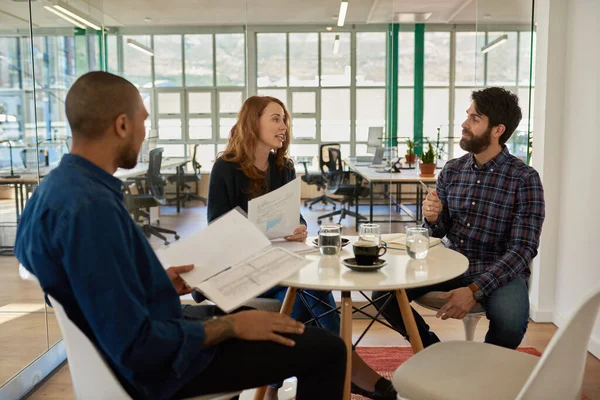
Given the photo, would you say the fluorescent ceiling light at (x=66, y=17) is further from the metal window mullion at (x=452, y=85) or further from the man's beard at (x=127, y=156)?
the metal window mullion at (x=452, y=85)

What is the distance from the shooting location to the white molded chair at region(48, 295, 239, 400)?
1.32 meters

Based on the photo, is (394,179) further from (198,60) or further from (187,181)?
(198,60)

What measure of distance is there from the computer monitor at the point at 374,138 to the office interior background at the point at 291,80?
4cm

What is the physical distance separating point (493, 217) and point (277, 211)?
94cm

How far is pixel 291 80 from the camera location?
4094 millimetres

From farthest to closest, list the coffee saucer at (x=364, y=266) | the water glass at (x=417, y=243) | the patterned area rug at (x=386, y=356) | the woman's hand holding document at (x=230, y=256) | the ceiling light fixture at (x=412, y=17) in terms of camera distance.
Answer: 1. the ceiling light fixture at (x=412, y=17)
2. the patterned area rug at (x=386, y=356)
3. the water glass at (x=417, y=243)
4. the coffee saucer at (x=364, y=266)
5. the woman's hand holding document at (x=230, y=256)

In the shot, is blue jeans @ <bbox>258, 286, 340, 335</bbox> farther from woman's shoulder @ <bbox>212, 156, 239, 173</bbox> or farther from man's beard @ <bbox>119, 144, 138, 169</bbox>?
man's beard @ <bbox>119, 144, 138, 169</bbox>

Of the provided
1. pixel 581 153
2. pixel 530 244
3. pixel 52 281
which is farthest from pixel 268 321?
pixel 581 153

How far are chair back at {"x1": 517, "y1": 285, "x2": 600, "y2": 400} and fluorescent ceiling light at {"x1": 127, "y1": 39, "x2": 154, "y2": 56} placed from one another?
3279mm

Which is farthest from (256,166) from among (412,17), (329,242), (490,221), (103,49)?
(412,17)

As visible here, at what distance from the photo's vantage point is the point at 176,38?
13.2ft

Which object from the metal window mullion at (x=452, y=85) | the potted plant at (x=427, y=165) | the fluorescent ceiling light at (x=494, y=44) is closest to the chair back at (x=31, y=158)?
the fluorescent ceiling light at (x=494, y=44)

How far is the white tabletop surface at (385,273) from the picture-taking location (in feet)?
5.81

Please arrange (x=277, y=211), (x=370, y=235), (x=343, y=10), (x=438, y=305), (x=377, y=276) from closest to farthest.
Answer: (x=377, y=276), (x=370, y=235), (x=277, y=211), (x=438, y=305), (x=343, y=10)
